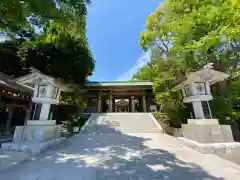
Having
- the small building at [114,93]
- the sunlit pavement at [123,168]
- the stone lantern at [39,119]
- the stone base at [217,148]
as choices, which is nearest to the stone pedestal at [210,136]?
the stone base at [217,148]

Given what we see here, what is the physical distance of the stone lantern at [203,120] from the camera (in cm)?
532

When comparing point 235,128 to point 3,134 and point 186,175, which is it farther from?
Result: point 3,134

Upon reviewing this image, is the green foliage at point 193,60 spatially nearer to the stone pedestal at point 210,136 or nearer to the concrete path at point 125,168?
the stone pedestal at point 210,136

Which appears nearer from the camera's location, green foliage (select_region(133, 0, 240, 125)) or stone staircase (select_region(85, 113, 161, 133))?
green foliage (select_region(133, 0, 240, 125))

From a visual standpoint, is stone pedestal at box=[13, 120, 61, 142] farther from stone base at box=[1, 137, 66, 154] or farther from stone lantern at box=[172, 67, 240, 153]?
stone lantern at box=[172, 67, 240, 153]

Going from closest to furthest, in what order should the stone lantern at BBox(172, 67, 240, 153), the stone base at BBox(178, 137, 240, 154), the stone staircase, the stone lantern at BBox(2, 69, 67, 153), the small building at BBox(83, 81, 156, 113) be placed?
the stone base at BBox(178, 137, 240, 154) → the stone lantern at BBox(172, 67, 240, 153) → the stone lantern at BBox(2, 69, 67, 153) → the stone staircase → the small building at BBox(83, 81, 156, 113)

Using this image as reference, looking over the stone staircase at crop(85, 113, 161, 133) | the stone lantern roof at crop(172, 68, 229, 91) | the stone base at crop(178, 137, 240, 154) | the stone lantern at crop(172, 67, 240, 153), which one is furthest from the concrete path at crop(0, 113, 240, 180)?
the stone staircase at crop(85, 113, 161, 133)

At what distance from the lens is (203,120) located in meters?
5.57

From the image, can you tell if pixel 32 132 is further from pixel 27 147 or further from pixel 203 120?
pixel 203 120

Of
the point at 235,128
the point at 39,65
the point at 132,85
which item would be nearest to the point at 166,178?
the point at 235,128

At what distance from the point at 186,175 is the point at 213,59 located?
6.65m

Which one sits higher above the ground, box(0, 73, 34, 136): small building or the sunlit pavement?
box(0, 73, 34, 136): small building

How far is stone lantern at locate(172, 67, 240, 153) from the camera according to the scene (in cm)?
532

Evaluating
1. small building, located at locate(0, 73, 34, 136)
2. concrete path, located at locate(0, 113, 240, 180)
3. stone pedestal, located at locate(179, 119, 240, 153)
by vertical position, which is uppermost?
small building, located at locate(0, 73, 34, 136)
